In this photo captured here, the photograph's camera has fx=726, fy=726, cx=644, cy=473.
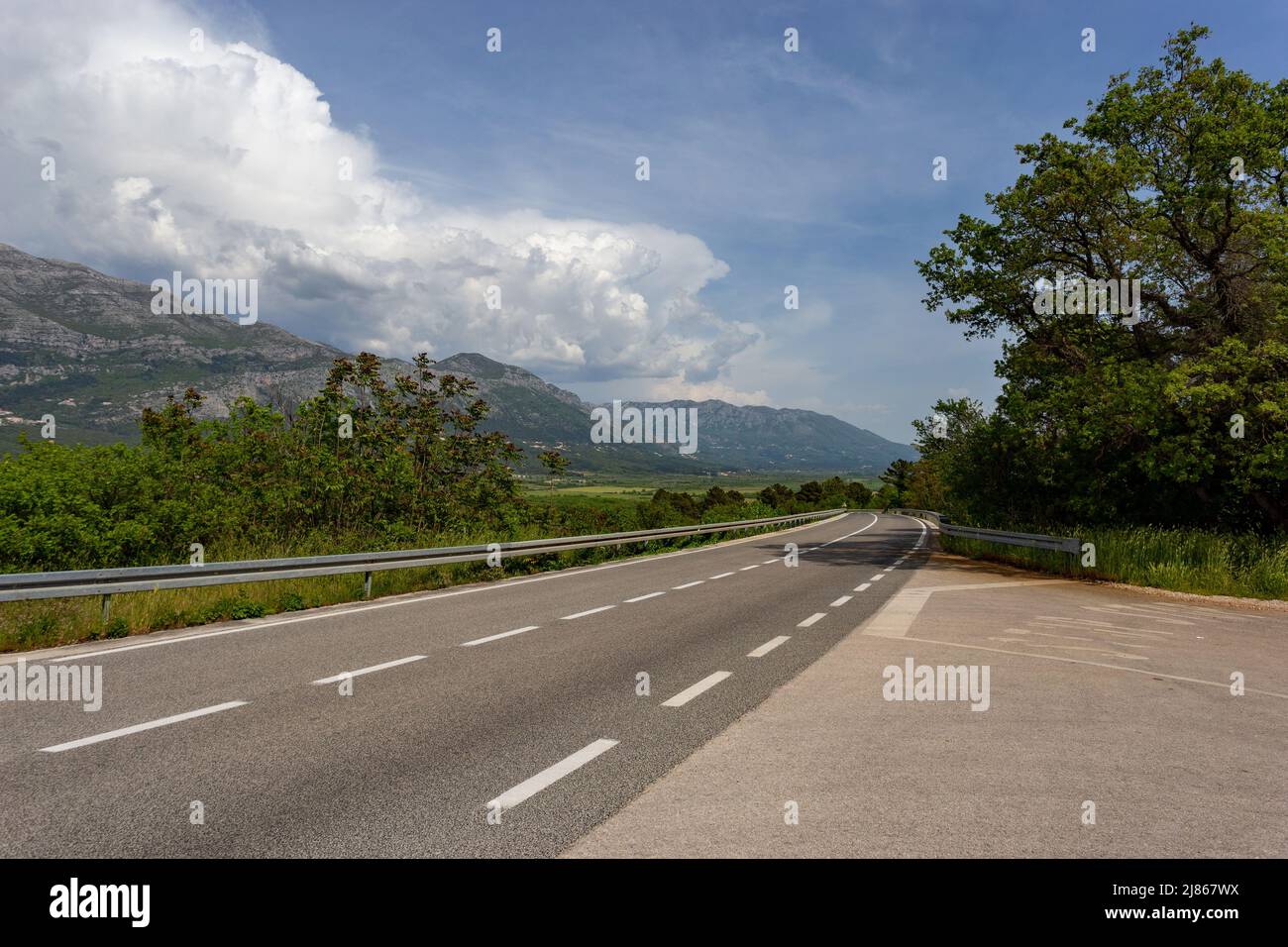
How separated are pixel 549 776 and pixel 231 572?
7.75 metres

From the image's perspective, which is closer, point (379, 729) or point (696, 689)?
point (379, 729)

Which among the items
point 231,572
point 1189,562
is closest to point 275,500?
point 231,572

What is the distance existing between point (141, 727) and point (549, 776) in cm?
298

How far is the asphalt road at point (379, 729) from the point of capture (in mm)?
3402

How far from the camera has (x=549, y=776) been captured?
411 cm

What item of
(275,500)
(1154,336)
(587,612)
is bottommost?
(587,612)

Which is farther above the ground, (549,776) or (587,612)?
(549,776)

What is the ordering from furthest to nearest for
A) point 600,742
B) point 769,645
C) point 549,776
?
1. point 769,645
2. point 600,742
3. point 549,776

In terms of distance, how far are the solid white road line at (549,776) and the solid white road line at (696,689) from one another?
42.6 inches

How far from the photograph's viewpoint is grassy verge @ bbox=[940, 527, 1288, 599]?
1339cm

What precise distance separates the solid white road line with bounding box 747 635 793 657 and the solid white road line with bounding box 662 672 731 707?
40.5 inches

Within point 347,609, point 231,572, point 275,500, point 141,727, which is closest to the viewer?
point 141,727

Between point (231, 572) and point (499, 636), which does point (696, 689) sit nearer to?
point (499, 636)

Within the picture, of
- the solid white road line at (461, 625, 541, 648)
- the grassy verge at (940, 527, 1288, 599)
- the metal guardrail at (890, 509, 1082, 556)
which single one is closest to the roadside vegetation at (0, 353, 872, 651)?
the solid white road line at (461, 625, 541, 648)
